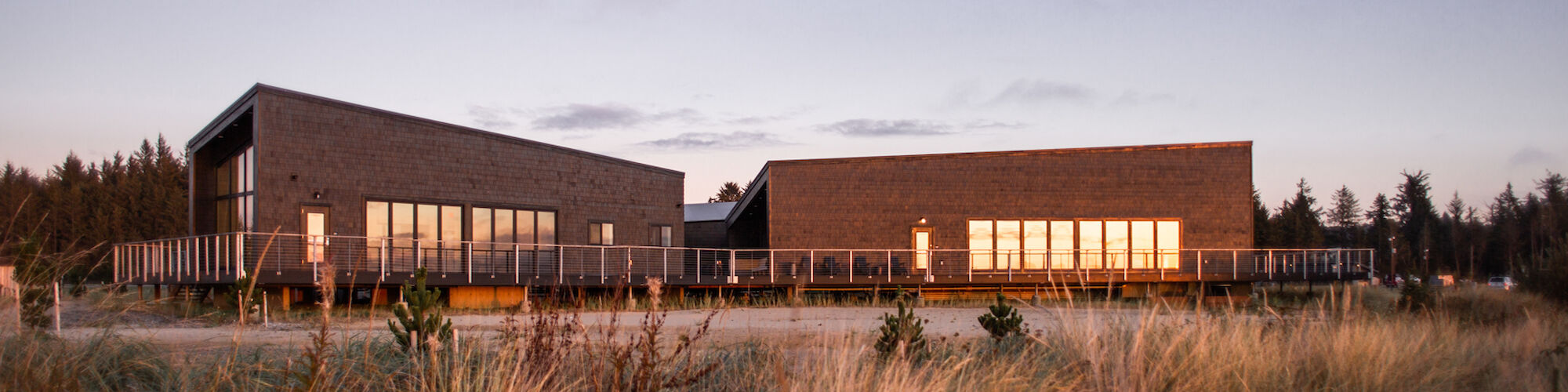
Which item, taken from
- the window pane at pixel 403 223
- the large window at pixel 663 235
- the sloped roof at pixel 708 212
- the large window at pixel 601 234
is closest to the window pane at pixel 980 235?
the large window at pixel 663 235

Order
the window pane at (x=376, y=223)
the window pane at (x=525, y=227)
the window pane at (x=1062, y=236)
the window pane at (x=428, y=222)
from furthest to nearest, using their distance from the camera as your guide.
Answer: the window pane at (x=1062, y=236) < the window pane at (x=525, y=227) < the window pane at (x=428, y=222) < the window pane at (x=376, y=223)

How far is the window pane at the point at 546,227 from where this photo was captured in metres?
23.7

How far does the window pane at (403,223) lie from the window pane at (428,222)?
14 cm

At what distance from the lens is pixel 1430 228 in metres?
72.6

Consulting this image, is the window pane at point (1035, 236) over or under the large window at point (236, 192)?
under

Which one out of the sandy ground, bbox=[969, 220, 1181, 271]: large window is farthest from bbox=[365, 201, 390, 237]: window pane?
bbox=[969, 220, 1181, 271]: large window

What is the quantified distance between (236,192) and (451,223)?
382cm

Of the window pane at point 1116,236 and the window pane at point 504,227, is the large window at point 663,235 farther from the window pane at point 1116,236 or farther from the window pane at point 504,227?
the window pane at point 1116,236

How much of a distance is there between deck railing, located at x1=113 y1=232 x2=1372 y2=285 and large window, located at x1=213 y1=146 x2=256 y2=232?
66 centimetres

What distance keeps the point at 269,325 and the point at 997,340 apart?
9.37 m

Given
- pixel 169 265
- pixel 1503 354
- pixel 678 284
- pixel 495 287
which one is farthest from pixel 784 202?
pixel 1503 354

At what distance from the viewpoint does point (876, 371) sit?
709 centimetres

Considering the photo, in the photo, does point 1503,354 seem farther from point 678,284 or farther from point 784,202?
point 784,202

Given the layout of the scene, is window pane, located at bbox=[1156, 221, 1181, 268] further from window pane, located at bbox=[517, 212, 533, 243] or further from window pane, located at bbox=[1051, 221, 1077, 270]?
window pane, located at bbox=[517, 212, 533, 243]
